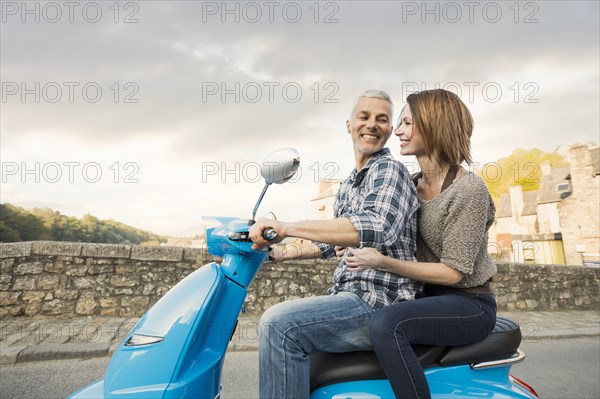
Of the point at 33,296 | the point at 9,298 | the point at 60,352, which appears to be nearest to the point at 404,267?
the point at 60,352

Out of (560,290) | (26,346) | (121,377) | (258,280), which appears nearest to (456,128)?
(121,377)

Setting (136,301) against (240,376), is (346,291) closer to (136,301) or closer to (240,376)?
(240,376)

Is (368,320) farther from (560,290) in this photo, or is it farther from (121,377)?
(560,290)

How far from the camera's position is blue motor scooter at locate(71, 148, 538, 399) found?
3.98 feet

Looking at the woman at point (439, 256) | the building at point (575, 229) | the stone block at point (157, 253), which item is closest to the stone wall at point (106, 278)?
the stone block at point (157, 253)

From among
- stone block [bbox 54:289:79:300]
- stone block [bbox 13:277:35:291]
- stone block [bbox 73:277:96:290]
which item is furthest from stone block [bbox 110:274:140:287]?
stone block [bbox 13:277:35:291]

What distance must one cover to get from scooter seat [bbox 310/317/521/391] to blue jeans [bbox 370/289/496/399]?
3cm

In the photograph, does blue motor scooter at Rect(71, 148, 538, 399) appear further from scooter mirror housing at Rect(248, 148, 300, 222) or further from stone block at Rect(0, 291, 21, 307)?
stone block at Rect(0, 291, 21, 307)

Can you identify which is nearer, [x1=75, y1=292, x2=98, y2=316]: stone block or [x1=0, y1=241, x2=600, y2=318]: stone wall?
[x1=0, y1=241, x2=600, y2=318]: stone wall

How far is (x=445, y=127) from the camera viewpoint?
1.57 metres

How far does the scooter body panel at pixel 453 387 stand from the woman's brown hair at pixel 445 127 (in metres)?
0.82

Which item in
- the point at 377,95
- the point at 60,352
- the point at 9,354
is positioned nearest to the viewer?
the point at 377,95

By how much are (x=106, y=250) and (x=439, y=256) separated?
18.6 feet

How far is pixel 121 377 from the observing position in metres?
1.22
